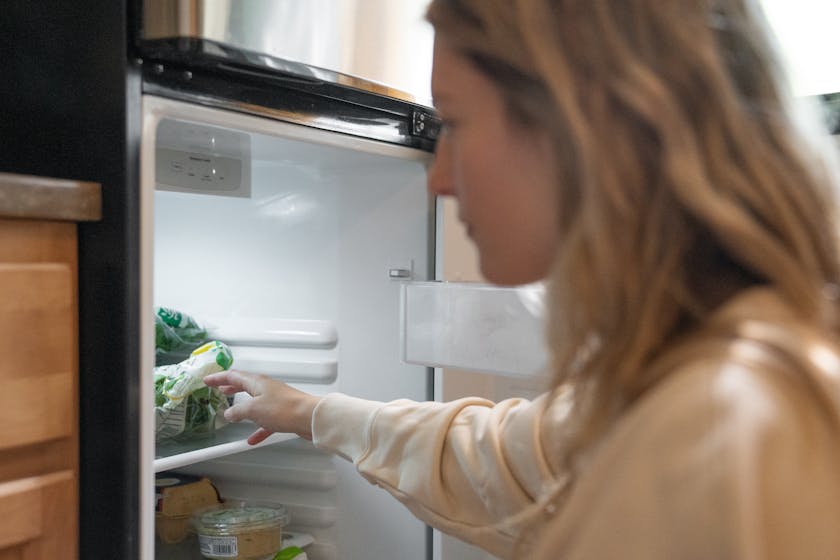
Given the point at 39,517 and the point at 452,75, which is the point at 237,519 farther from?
the point at 452,75

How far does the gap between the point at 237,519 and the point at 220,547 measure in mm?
50

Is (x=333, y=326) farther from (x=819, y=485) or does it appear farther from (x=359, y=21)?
(x=819, y=485)

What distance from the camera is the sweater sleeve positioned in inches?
35.0

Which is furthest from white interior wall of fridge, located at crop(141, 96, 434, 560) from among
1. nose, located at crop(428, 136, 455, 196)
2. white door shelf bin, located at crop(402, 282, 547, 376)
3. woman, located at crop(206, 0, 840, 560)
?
woman, located at crop(206, 0, 840, 560)

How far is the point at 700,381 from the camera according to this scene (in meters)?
0.43

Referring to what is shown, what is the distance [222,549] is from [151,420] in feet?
1.71

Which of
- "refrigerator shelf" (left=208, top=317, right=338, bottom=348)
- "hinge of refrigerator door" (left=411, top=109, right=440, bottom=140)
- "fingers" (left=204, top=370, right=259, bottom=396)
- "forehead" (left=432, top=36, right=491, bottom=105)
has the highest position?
"hinge of refrigerator door" (left=411, top=109, right=440, bottom=140)

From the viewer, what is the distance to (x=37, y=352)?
2.79 feet

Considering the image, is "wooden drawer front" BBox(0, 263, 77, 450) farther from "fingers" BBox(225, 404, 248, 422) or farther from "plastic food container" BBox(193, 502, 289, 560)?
"plastic food container" BBox(193, 502, 289, 560)

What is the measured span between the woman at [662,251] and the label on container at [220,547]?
2.83ft

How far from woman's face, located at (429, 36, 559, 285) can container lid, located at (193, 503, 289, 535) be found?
89cm

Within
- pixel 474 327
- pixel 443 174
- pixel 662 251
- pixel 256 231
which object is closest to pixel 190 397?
pixel 256 231

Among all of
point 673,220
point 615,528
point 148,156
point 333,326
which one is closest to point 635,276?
point 673,220

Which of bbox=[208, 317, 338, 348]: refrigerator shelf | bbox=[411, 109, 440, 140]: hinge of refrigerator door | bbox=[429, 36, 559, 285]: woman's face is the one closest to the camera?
bbox=[429, 36, 559, 285]: woman's face
